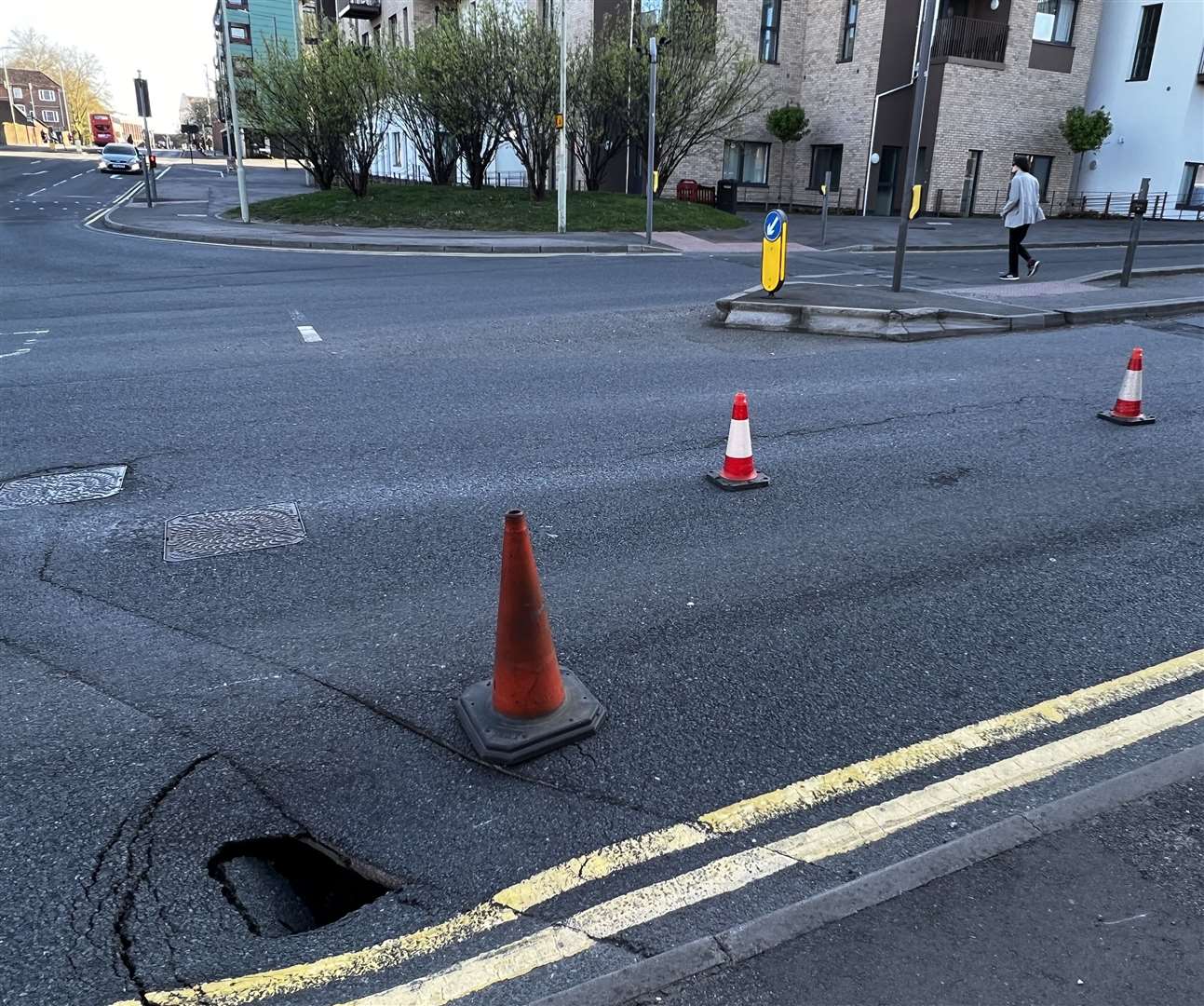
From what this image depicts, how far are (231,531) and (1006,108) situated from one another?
34.5m

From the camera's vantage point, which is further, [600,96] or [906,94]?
[906,94]

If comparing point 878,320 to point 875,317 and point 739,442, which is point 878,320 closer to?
point 875,317

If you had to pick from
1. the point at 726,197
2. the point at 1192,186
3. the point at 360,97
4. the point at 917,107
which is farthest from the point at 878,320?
the point at 1192,186

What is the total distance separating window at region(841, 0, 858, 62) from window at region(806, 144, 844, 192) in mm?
3012

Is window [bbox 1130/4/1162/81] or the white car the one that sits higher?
window [bbox 1130/4/1162/81]

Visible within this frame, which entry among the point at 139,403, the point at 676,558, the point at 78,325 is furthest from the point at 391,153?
the point at 676,558

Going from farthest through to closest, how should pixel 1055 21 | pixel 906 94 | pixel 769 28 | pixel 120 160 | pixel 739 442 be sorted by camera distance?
pixel 120 160 → pixel 769 28 → pixel 1055 21 → pixel 906 94 → pixel 739 442

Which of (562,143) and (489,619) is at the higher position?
(562,143)

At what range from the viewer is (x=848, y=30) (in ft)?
106

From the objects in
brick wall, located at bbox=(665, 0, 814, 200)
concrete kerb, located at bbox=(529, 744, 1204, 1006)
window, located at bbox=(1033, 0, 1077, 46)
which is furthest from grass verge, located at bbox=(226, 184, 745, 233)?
concrete kerb, located at bbox=(529, 744, 1204, 1006)

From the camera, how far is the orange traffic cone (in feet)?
10.6

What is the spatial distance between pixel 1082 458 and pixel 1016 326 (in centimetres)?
553

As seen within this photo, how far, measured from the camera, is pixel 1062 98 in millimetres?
33469

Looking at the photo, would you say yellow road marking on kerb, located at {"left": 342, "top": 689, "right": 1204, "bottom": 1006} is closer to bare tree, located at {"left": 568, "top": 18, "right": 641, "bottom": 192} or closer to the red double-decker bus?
bare tree, located at {"left": 568, "top": 18, "right": 641, "bottom": 192}
